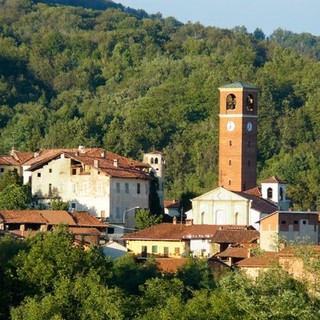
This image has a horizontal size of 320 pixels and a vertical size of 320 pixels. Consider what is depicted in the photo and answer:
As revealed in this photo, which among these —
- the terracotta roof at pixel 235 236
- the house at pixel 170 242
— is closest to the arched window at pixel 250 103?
the house at pixel 170 242

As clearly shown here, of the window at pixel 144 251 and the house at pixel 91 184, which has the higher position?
the house at pixel 91 184

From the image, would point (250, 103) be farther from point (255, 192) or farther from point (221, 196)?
point (221, 196)

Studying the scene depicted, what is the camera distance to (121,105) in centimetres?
12912

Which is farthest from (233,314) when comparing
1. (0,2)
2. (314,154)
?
(0,2)

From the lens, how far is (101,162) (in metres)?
82.4

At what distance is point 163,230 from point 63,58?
6945 cm

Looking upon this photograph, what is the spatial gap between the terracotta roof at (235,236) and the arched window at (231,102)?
56.1ft

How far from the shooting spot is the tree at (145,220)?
3123 inches

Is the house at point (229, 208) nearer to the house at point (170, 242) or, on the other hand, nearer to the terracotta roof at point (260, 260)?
the house at point (170, 242)

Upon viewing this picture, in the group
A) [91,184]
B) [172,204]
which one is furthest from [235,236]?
[172,204]

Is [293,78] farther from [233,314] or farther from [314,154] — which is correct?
[233,314]

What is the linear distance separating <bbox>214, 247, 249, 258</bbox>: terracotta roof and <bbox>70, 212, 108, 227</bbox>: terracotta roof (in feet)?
20.7

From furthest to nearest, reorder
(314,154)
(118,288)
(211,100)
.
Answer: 1. (211,100)
2. (314,154)
3. (118,288)

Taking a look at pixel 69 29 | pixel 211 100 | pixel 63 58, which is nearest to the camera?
pixel 211 100
